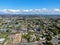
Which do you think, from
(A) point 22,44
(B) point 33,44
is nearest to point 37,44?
(B) point 33,44

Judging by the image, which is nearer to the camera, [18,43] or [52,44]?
[52,44]

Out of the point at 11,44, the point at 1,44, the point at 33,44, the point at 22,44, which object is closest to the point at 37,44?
the point at 33,44

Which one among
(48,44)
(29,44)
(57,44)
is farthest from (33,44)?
(57,44)

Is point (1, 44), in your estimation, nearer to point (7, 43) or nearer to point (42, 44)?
point (7, 43)

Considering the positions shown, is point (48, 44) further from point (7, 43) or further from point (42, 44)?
point (7, 43)

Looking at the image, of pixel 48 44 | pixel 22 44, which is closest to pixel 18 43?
pixel 22 44

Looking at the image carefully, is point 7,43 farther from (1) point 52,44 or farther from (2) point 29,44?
(1) point 52,44
